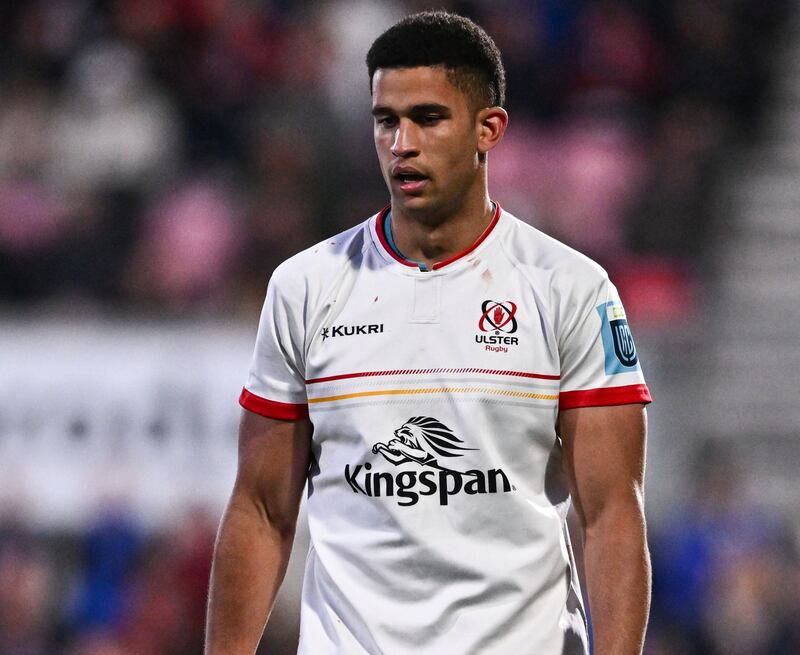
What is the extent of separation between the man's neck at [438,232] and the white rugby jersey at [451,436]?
4cm

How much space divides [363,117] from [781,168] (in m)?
2.83

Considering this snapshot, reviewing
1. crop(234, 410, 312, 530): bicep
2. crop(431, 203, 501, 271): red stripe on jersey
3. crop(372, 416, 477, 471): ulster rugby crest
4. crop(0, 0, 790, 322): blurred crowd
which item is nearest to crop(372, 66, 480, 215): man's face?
crop(431, 203, 501, 271): red stripe on jersey

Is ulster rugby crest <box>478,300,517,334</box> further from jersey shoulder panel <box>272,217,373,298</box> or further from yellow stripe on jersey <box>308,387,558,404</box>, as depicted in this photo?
jersey shoulder panel <box>272,217,373,298</box>

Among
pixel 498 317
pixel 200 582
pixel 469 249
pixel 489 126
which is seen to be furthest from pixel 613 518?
pixel 200 582

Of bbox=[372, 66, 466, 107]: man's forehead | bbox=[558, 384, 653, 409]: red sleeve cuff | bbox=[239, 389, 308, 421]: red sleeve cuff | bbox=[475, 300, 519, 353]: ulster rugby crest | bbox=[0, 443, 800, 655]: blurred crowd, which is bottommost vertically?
bbox=[0, 443, 800, 655]: blurred crowd

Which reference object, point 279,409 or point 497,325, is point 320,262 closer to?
point 279,409

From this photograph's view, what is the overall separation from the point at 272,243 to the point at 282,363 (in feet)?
18.1

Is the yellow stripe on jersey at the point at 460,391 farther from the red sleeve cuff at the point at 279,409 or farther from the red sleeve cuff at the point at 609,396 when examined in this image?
the red sleeve cuff at the point at 279,409

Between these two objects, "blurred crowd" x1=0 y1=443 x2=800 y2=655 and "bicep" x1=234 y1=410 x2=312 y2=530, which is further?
"blurred crowd" x1=0 y1=443 x2=800 y2=655

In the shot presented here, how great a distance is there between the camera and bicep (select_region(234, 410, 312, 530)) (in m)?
3.45

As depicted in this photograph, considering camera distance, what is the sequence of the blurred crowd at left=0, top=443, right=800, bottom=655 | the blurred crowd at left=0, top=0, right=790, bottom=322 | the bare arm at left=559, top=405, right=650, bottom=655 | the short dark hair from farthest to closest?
the blurred crowd at left=0, top=0, right=790, bottom=322 → the blurred crowd at left=0, top=443, right=800, bottom=655 → the short dark hair → the bare arm at left=559, top=405, right=650, bottom=655

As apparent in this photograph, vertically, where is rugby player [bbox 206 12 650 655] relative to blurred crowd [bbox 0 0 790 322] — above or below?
below

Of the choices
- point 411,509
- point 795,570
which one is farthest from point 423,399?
point 795,570

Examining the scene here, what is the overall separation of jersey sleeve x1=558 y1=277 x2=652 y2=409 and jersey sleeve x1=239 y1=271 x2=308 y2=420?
1.96ft
